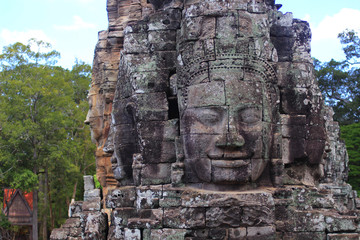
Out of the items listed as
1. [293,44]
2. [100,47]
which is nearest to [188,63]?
[293,44]

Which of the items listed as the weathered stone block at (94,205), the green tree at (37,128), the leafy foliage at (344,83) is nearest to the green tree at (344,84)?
the leafy foliage at (344,83)

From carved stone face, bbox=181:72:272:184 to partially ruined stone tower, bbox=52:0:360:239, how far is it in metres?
0.01

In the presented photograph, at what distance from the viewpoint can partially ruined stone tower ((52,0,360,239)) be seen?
6215 mm

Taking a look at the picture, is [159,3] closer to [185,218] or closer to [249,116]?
[249,116]

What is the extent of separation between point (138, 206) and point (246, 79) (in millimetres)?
2454

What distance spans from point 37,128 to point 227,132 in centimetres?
1807

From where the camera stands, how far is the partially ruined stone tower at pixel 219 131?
621cm

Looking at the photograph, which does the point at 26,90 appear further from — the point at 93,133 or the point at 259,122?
the point at 259,122

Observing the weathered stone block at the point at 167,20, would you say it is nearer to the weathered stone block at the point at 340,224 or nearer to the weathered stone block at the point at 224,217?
the weathered stone block at the point at 224,217

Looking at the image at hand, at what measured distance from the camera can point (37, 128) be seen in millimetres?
22578

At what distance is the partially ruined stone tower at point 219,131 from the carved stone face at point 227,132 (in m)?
0.01

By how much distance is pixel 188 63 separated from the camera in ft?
22.0

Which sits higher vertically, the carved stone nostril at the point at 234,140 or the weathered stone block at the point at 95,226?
the carved stone nostril at the point at 234,140

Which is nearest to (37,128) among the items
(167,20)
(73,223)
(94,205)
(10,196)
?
(10,196)
